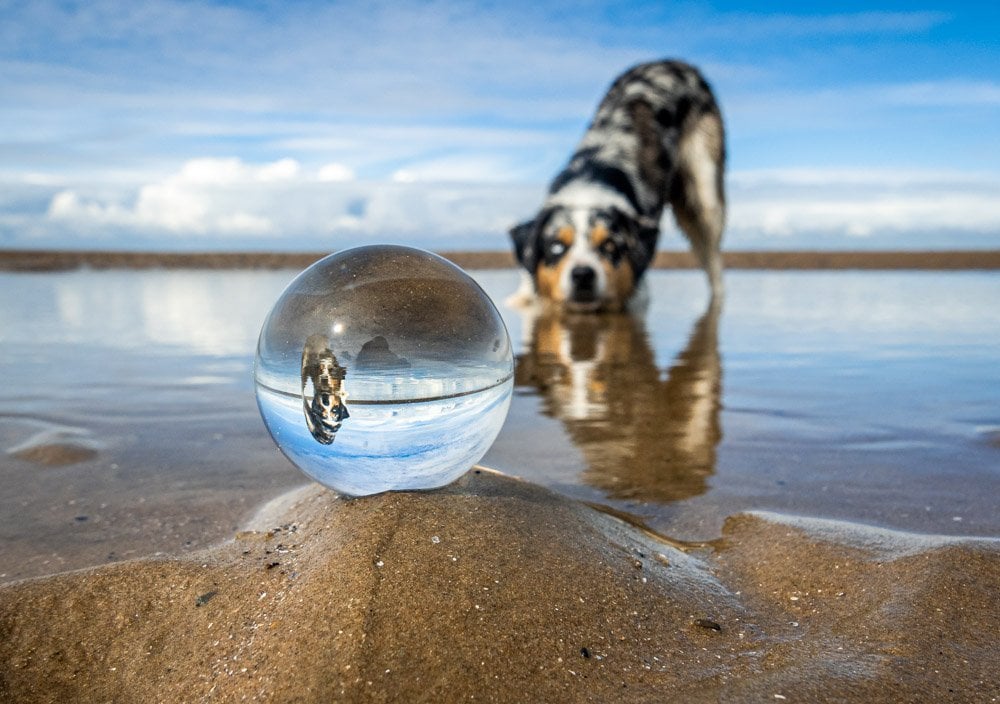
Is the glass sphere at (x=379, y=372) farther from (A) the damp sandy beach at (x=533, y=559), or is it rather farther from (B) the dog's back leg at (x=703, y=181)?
(B) the dog's back leg at (x=703, y=181)

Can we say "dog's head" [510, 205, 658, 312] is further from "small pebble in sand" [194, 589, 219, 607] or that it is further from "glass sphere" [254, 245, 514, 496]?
"small pebble in sand" [194, 589, 219, 607]

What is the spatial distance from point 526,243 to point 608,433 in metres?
6.03

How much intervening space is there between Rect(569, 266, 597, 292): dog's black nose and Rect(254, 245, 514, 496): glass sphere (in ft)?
20.8

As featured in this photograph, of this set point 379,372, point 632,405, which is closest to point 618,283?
point 632,405

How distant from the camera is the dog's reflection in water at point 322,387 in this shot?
1.94 metres

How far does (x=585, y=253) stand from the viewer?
8430 mm

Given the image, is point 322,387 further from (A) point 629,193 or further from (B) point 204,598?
(A) point 629,193

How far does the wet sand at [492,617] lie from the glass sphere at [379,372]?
4.7 inches

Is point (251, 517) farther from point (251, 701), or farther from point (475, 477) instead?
point (251, 701)

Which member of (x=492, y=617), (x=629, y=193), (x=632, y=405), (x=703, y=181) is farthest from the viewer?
(x=703, y=181)

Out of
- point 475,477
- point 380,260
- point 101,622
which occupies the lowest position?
point 101,622

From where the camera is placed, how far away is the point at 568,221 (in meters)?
8.53

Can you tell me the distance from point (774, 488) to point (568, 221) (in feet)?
19.5

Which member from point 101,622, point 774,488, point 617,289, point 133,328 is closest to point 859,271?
point 617,289
